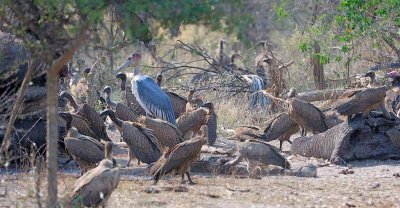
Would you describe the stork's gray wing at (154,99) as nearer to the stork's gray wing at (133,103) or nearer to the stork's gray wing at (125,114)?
the stork's gray wing at (125,114)

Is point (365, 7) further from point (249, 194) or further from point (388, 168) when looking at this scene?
point (249, 194)

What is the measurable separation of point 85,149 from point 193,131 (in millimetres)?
3250

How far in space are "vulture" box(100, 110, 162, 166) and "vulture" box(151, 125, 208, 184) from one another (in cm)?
83

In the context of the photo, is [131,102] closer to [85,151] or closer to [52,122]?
[85,151]

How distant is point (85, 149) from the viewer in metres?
10.5

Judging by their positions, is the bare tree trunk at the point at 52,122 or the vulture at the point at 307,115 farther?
the vulture at the point at 307,115

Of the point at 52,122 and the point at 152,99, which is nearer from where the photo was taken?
the point at 52,122

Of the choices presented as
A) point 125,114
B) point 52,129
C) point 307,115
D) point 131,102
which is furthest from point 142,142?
point 131,102

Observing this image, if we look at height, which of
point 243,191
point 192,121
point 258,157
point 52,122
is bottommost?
point 243,191

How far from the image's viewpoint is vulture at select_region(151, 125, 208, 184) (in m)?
9.98

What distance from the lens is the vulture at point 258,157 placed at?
35.7ft

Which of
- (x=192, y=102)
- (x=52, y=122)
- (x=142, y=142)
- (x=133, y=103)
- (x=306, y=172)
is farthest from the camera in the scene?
(x=133, y=103)

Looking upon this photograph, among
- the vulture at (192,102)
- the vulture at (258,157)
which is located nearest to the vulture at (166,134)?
the vulture at (258,157)

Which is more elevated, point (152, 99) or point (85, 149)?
point (152, 99)
